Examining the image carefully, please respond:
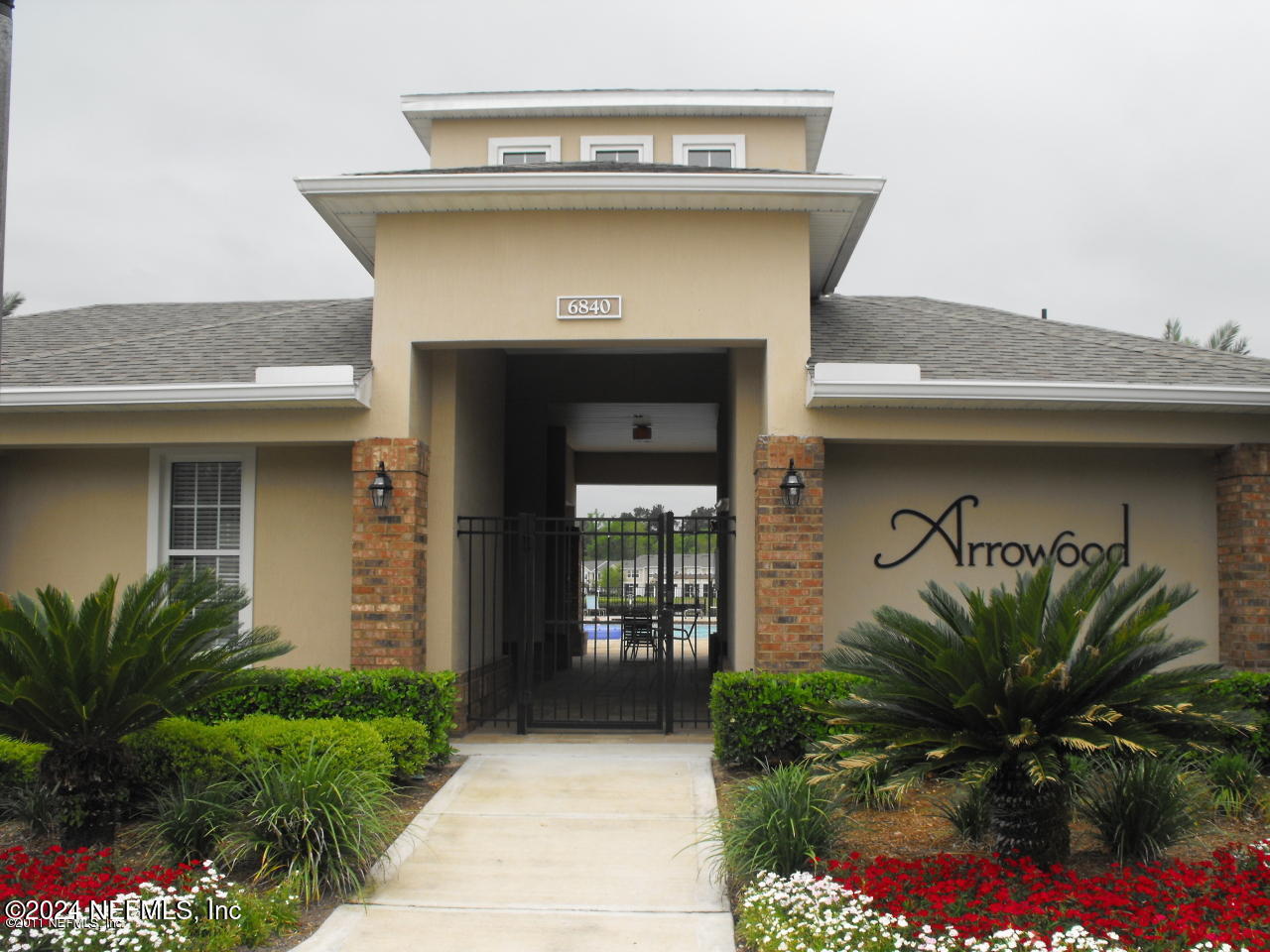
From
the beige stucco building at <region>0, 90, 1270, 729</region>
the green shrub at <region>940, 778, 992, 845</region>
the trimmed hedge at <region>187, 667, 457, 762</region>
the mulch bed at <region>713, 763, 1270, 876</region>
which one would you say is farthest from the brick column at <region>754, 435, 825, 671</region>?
the trimmed hedge at <region>187, 667, 457, 762</region>

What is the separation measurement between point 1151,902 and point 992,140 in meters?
17.2

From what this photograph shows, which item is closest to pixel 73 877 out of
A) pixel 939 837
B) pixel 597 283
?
pixel 939 837

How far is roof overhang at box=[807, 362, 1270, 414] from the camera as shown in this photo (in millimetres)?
9078

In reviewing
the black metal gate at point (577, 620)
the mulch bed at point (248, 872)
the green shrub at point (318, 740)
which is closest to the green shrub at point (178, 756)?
the green shrub at point (318, 740)

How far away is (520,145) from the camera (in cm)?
1352

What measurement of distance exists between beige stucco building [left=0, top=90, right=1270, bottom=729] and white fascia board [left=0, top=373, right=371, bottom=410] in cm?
3

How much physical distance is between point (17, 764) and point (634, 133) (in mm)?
9986

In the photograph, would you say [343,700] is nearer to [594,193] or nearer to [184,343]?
[184,343]

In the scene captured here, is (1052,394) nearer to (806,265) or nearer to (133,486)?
(806,265)

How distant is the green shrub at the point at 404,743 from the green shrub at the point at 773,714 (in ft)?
8.18

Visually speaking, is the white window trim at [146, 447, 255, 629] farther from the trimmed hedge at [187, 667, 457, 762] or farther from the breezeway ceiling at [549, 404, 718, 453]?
the breezeway ceiling at [549, 404, 718, 453]

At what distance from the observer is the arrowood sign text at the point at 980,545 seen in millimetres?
10164

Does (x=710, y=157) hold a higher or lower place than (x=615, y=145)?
lower

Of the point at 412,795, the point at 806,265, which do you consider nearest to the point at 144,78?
the point at 806,265
